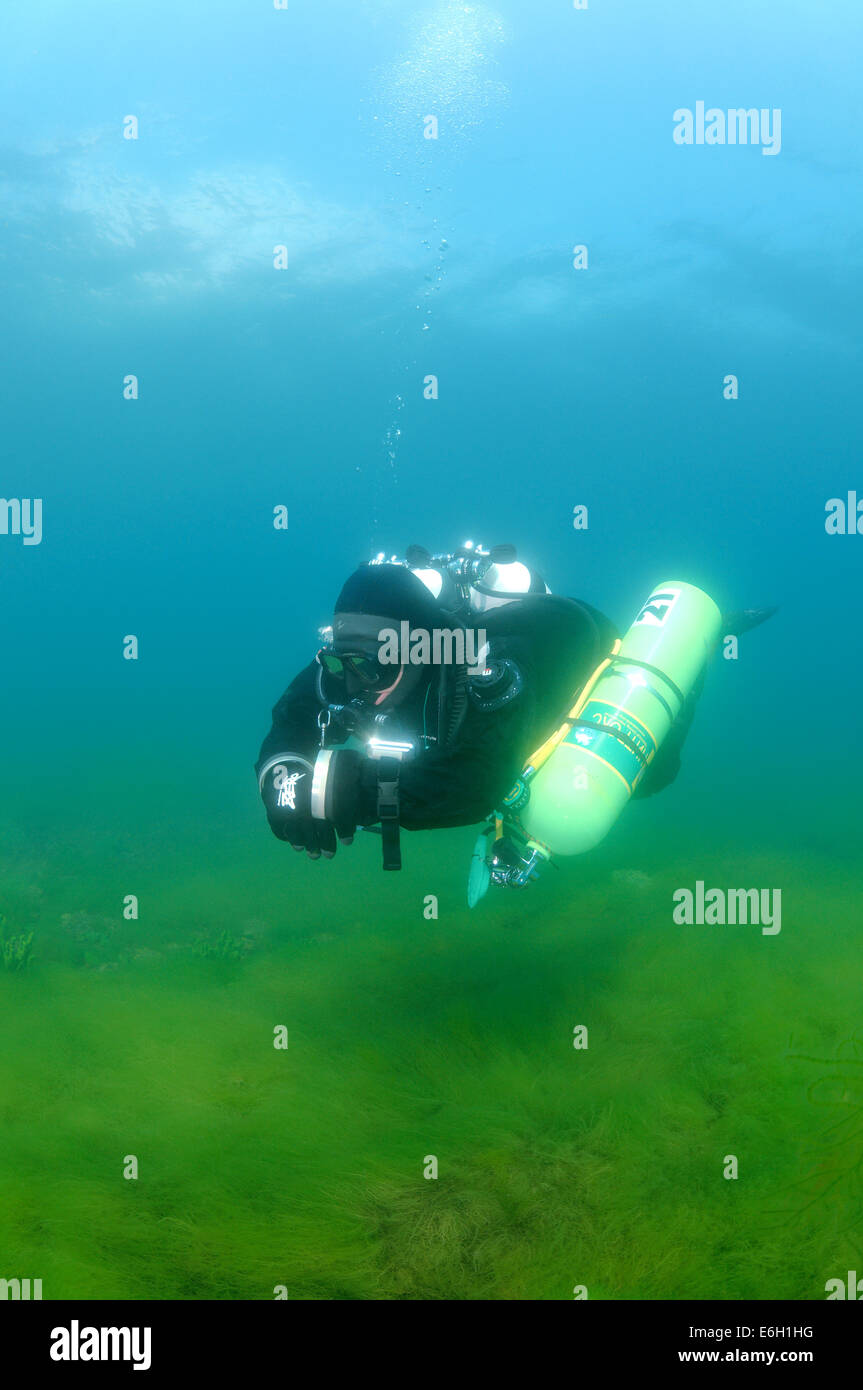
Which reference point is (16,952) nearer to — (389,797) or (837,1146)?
(389,797)

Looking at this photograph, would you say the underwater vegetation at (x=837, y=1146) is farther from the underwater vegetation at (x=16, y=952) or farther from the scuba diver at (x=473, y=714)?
the underwater vegetation at (x=16, y=952)

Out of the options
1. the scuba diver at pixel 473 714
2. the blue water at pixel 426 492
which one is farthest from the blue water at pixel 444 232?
the scuba diver at pixel 473 714

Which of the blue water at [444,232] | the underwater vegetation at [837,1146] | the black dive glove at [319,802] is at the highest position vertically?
the blue water at [444,232]

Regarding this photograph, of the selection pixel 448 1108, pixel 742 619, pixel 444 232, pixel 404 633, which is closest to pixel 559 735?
pixel 404 633

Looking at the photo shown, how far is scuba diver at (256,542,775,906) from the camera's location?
3604 mm

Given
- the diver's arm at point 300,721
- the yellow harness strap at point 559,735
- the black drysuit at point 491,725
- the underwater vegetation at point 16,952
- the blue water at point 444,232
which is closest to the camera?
the black drysuit at point 491,725

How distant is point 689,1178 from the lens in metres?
4.95

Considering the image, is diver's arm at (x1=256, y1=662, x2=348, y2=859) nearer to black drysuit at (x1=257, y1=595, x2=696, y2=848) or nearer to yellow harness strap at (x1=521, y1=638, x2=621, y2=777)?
black drysuit at (x1=257, y1=595, x2=696, y2=848)

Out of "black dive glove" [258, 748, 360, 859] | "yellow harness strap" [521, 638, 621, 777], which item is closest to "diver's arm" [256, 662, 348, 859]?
"black dive glove" [258, 748, 360, 859]

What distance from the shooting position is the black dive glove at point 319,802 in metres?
3.47

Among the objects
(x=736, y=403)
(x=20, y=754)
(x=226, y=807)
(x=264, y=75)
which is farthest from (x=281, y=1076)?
(x=736, y=403)

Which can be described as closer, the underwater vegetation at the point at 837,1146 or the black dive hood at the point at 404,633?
the black dive hood at the point at 404,633

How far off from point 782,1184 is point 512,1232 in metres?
1.68
